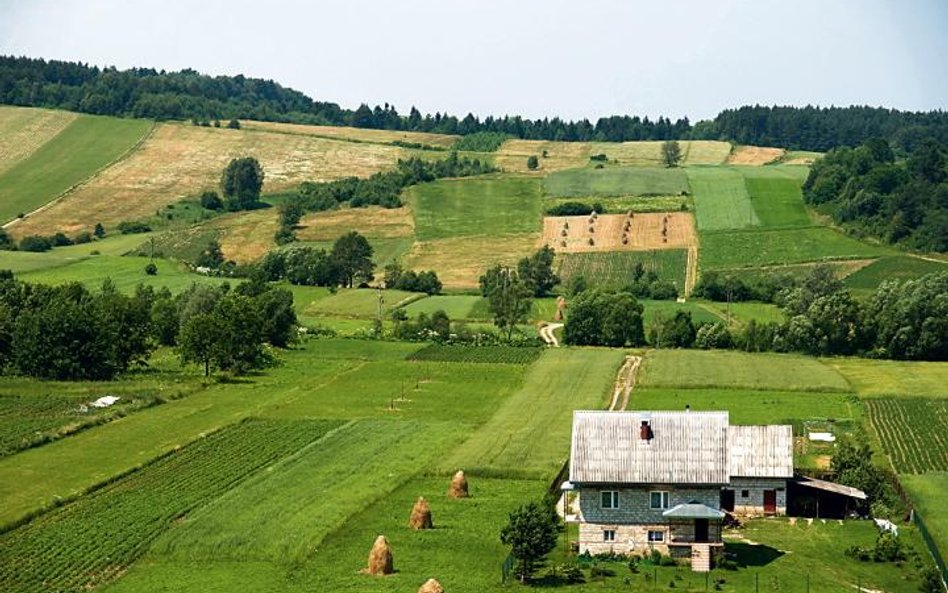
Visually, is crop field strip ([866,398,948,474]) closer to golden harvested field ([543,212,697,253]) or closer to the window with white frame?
the window with white frame

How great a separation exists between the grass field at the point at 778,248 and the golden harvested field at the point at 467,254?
1856 cm

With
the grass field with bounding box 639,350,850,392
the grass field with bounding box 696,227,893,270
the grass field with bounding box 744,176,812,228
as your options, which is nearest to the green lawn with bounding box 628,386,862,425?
the grass field with bounding box 639,350,850,392

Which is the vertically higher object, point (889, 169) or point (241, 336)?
point (889, 169)

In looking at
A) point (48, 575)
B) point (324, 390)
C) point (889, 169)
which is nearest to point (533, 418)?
point (324, 390)

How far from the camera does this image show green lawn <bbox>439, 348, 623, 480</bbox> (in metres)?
70.9

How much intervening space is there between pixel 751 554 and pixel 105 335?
57664 mm

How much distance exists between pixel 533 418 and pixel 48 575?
125ft

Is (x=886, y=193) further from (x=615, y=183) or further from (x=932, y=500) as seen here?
(x=932, y=500)

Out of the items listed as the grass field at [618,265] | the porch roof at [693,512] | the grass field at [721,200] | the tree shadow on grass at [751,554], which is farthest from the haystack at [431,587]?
the grass field at [721,200]

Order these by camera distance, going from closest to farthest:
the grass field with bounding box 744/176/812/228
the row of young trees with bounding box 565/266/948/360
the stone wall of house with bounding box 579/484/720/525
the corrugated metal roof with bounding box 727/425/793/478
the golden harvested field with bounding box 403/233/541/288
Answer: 1. the stone wall of house with bounding box 579/484/720/525
2. the corrugated metal roof with bounding box 727/425/793/478
3. the row of young trees with bounding box 565/266/948/360
4. the golden harvested field with bounding box 403/233/541/288
5. the grass field with bounding box 744/176/812/228

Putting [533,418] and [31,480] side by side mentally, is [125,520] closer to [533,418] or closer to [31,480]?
[31,480]

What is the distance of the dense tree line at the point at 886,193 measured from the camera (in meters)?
156

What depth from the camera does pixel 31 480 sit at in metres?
66.2

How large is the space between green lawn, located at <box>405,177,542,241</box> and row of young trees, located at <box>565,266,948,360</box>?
4656cm
